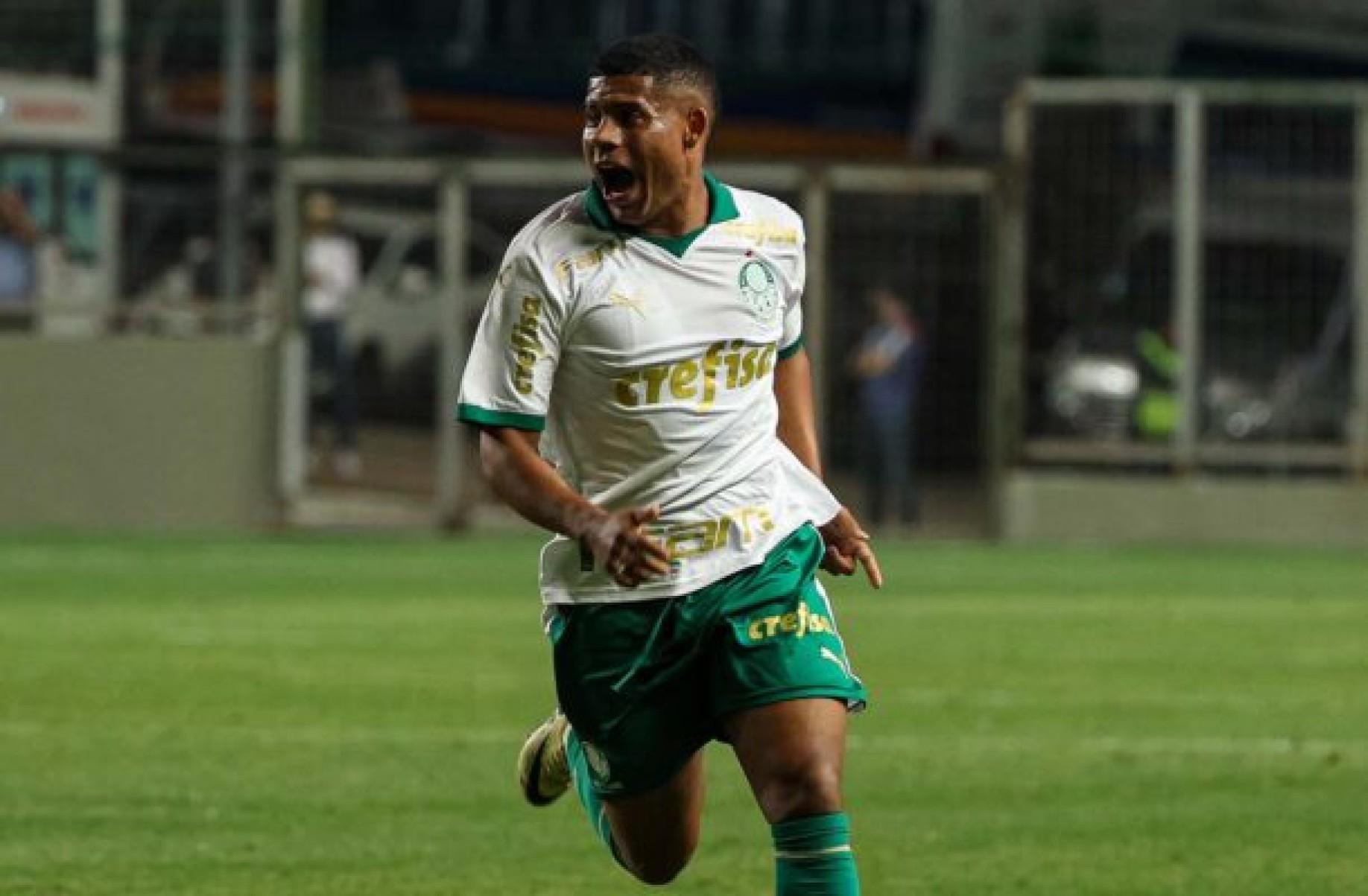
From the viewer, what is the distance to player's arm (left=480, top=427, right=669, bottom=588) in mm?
6719

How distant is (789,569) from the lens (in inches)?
287

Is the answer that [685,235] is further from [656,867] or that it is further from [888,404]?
[888,404]

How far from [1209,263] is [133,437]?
8157 mm

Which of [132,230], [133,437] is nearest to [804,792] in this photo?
[133,437]

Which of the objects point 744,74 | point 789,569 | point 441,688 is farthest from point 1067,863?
point 744,74

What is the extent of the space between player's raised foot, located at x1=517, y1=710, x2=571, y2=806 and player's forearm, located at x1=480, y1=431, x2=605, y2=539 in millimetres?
1485

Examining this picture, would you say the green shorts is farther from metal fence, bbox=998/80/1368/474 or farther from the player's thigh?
metal fence, bbox=998/80/1368/474

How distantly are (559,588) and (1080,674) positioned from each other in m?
8.28

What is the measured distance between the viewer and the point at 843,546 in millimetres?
7566

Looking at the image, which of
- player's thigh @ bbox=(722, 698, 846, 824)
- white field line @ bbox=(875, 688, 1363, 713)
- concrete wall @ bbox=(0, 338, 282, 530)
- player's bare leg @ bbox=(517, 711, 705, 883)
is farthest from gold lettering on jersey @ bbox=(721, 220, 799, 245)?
concrete wall @ bbox=(0, 338, 282, 530)

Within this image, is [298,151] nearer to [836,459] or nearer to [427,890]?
[836,459]

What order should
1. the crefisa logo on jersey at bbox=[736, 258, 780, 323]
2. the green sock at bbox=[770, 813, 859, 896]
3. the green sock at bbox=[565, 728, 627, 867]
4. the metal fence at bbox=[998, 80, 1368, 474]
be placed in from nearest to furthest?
the green sock at bbox=[770, 813, 859, 896]
the crefisa logo on jersey at bbox=[736, 258, 780, 323]
the green sock at bbox=[565, 728, 627, 867]
the metal fence at bbox=[998, 80, 1368, 474]

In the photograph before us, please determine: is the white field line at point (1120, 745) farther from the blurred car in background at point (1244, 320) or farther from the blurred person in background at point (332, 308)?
the blurred person in background at point (332, 308)

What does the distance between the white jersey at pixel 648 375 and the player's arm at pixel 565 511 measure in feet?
0.19
